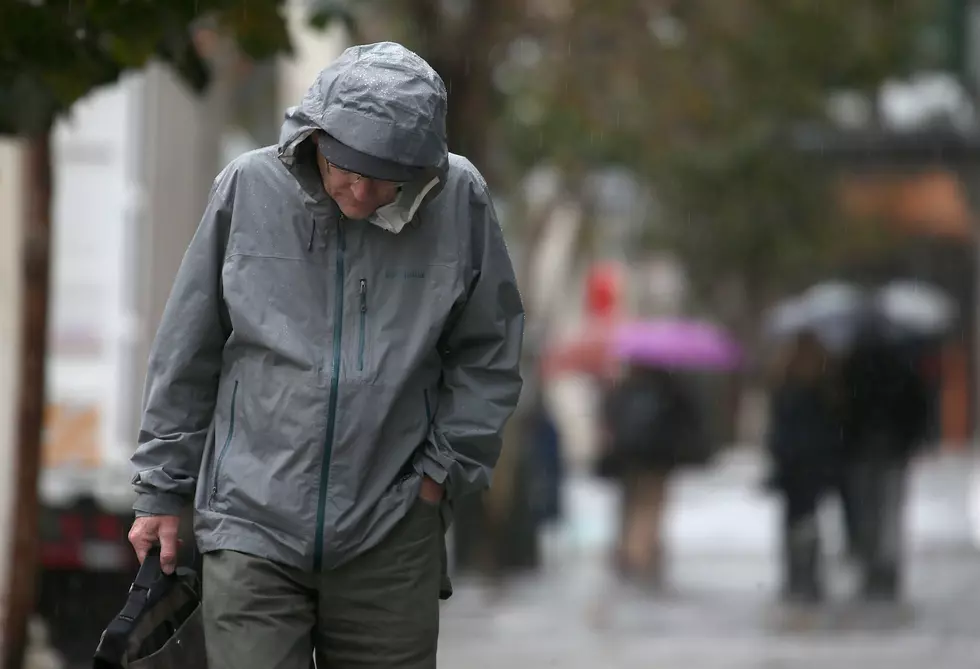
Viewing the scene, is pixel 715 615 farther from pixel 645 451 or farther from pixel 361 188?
pixel 361 188

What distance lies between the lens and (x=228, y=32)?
6.71 meters

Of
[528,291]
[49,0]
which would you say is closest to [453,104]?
[528,291]

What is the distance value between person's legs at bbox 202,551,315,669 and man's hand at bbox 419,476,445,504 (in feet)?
0.92

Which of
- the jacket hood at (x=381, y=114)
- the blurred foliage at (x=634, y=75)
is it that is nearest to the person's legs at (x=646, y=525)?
the blurred foliage at (x=634, y=75)

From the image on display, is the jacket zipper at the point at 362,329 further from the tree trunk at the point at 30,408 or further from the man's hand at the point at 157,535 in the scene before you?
the tree trunk at the point at 30,408

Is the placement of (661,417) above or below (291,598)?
below

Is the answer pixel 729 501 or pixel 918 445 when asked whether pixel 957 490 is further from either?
pixel 918 445

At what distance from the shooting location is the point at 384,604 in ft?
12.6

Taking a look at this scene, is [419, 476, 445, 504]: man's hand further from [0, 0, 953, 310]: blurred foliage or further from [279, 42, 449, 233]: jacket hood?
[0, 0, 953, 310]: blurred foliage

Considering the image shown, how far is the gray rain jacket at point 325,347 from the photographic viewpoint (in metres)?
3.72

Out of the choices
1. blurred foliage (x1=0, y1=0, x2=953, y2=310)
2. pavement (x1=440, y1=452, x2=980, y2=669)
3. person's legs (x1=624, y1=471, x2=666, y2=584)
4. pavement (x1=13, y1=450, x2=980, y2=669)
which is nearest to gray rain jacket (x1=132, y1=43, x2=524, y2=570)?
blurred foliage (x1=0, y1=0, x2=953, y2=310)

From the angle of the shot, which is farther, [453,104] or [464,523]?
[464,523]

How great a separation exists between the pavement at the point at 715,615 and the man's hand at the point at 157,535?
252 inches

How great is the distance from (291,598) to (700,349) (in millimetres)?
17185
